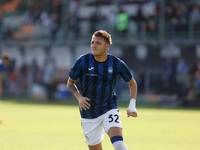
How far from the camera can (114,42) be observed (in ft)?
104

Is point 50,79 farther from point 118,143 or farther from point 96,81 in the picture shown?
point 118,143

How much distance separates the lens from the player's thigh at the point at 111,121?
6.84 meters

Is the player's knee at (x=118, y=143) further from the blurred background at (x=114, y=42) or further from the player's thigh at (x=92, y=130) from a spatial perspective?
the blurred background at (x=114, y=42)

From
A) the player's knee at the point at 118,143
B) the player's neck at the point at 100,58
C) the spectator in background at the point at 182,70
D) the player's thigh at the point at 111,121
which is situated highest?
the player's neck at the point at 100,58

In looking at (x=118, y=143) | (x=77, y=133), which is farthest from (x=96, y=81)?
(x=77, y=133)

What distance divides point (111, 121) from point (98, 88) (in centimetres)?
54

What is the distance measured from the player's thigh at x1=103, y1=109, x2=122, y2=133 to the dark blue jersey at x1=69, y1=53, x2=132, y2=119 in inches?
4.0

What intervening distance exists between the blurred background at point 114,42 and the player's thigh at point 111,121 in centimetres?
1838

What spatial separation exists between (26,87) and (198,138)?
25.9 m

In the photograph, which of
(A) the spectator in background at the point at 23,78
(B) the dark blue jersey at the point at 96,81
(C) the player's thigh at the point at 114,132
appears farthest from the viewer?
(A) the spectator in background at the point at 23,78

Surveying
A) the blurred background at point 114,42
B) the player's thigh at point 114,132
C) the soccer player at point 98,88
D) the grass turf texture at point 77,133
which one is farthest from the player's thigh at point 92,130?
the blurred background at point 114,42

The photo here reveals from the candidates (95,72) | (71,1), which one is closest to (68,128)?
(95,72)

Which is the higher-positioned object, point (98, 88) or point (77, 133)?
point (98, 88)

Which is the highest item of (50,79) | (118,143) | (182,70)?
(118,143)
